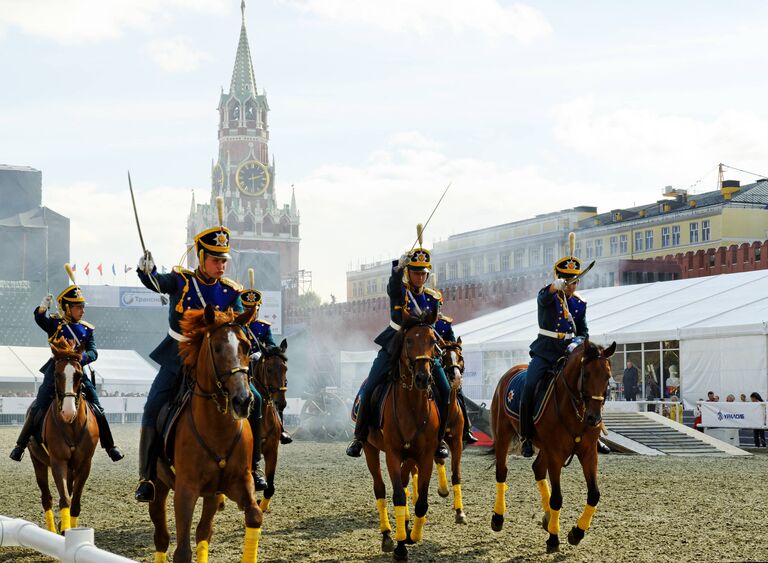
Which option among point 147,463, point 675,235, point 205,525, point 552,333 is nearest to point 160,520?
point 147,463

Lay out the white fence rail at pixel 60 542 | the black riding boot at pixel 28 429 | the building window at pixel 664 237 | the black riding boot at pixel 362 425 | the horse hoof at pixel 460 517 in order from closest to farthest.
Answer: the white fence rail at pixel 60 542, the black riding boot at pixel 362 425, the black riding boot at pixel 28 429, the horse hoof at pixel 460 517, the building window at pixel 664 237

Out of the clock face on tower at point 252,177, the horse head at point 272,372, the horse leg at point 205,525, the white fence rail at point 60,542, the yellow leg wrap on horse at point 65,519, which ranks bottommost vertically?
the yellow leg wrap on horse at point 65,519

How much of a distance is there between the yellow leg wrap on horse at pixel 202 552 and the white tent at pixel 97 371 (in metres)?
43.8

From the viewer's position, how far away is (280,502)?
1647 centimetres

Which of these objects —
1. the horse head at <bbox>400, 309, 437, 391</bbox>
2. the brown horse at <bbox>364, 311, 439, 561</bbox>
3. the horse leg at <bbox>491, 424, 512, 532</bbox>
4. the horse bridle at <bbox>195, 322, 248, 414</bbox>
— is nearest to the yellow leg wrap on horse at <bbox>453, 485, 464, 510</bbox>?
the horse leg at <bbox>491, 424, 512, 532</bbox>

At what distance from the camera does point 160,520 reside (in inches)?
382

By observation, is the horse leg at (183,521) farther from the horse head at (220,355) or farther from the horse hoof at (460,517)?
the horse hoof at (460,517)

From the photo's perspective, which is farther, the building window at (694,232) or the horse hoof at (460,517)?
the building window at (694,232)

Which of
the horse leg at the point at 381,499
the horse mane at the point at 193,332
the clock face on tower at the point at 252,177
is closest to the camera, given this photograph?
the horse mane at the point at 193,332

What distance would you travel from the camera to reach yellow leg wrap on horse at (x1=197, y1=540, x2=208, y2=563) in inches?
341

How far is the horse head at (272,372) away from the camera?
15391 millimetres

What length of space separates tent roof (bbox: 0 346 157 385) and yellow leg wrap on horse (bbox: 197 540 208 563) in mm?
44816

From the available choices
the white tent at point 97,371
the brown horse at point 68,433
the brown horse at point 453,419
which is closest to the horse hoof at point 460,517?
the brown horse at point 453,419

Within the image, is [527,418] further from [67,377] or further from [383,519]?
[67,377]
